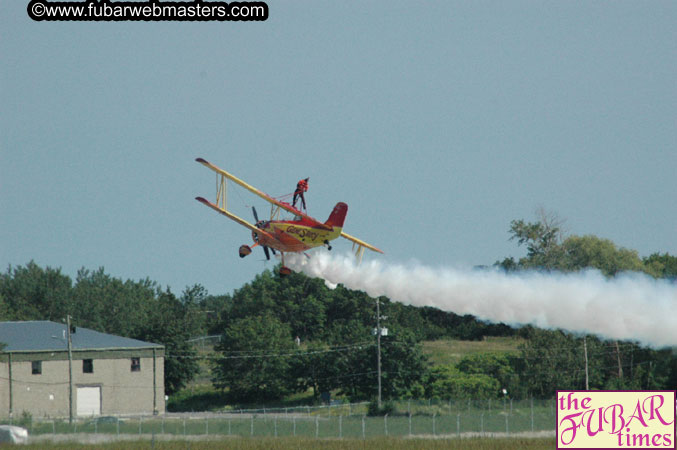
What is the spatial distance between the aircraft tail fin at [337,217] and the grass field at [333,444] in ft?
40.7

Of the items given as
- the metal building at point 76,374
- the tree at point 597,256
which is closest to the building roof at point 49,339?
the metal building at point 76,374

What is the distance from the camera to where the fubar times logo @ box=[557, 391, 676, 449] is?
42.5 metres

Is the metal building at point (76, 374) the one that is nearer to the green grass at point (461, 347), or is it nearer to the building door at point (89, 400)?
the building door at point (89, 400)

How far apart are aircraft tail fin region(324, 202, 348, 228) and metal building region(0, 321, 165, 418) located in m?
37.7

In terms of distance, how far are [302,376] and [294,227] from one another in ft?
161

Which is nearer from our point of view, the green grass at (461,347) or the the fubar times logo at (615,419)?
the the fubar times logo at (615,419)

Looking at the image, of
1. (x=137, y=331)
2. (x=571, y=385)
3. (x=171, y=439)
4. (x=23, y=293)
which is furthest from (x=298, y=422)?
(x=23, y=293)

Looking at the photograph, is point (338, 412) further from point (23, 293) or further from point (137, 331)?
point (23, 293)

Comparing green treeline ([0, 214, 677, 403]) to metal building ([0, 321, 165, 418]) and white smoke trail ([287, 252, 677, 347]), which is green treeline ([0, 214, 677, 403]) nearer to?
metal building ([0, 321, 165, 418])

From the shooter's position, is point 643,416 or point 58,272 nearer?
point 643,416

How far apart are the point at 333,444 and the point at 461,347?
6345 centimetres

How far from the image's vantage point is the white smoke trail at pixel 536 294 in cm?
5325

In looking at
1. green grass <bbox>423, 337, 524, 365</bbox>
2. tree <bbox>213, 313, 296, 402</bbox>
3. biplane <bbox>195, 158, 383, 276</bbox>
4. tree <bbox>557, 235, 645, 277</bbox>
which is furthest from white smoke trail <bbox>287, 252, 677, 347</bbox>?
tree <bbox>557, 235, 645, 277</bbox>

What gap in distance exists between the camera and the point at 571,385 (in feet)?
302
